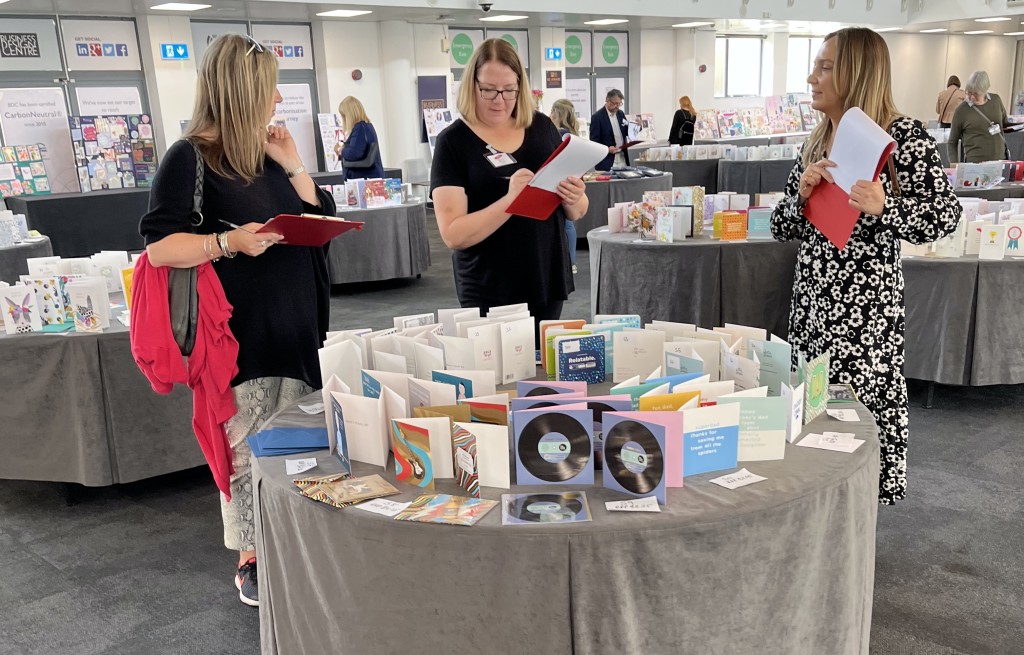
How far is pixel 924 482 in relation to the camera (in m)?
3.51

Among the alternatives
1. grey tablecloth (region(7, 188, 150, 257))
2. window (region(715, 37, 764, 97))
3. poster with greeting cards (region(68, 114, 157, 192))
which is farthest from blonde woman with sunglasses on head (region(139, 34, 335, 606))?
window (region(715, 37, 764, 97))

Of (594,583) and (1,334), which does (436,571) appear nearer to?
(594,583)

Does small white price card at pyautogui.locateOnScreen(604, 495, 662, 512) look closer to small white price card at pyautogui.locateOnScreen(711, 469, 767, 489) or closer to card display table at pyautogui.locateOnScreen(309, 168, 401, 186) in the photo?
small white price card at pyautogui.locateOnScreen(711, 469, 767, 489)

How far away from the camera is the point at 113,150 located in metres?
10.2

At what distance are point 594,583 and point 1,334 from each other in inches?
118

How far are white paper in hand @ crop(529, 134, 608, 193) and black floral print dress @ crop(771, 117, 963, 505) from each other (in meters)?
0.71

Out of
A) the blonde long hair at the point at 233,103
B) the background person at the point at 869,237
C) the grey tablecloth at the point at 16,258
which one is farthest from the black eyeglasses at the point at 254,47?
the grey tablecloth at the point at 16,258

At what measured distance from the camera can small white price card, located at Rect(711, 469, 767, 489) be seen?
168cm

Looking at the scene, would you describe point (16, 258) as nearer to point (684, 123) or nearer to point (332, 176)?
point (332, 176)

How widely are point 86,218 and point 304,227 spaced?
838 cm

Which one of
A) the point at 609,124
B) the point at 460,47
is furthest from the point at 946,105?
the point at 460,47

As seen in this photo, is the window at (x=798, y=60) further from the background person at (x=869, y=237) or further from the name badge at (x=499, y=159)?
the name badge at (x=499, y=159)

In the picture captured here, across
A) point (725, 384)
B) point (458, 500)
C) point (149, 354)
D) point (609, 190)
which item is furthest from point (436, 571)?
point (609, 190)

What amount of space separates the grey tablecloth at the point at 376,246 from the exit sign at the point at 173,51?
5.05m
